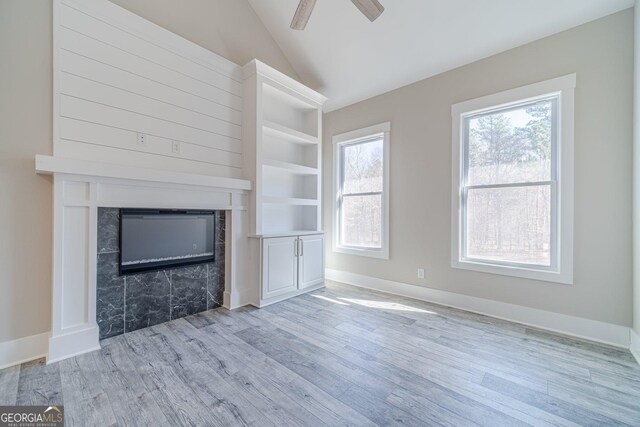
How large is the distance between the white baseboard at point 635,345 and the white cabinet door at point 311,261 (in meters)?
3.08

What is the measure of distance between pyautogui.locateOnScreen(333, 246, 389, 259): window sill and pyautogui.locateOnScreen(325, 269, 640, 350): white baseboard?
341 millimetres

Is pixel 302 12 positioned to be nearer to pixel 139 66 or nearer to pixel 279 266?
pixel 139 66

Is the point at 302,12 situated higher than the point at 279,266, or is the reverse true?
the point at 302,12

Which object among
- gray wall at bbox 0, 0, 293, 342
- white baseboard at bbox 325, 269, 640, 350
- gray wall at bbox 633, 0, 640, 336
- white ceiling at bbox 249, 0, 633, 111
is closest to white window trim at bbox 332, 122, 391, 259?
white baseboard at bbox 325, 269, 640, 350

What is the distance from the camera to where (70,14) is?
2.18 meters

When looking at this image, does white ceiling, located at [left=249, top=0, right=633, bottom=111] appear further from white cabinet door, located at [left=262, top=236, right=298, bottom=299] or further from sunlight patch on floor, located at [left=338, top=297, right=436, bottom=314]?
sunlight patch on floor, located at [left=338, top=297, right=436, bottom=314]

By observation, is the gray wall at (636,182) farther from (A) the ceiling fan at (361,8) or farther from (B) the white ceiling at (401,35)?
(A) the ceiling fan at (361,8)

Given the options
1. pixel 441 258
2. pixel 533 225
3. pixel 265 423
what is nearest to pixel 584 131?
pixel 533 225

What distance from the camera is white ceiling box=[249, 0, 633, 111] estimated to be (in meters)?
2.51

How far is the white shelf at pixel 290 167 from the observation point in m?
3.42

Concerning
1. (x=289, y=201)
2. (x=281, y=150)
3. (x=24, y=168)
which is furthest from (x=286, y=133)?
(x=24, y=168)

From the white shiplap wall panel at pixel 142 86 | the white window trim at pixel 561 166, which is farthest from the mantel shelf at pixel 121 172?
the white window trim at pixel 561 166

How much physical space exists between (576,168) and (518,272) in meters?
1.11

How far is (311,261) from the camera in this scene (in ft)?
12.5
